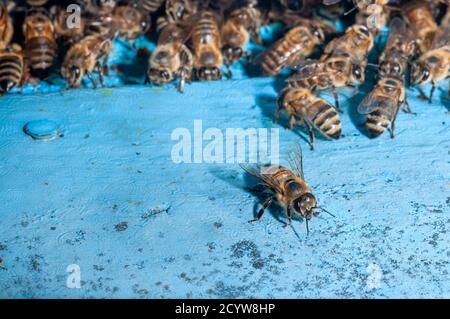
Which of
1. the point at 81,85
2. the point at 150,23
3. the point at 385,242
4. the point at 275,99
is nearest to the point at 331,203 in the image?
the point at 385,242

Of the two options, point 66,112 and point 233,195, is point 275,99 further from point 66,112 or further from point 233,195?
point 66,112

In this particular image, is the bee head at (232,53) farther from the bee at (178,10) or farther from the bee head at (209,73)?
the bee at (178,10)

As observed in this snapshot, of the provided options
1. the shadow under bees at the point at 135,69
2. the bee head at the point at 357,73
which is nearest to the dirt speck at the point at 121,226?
the shadow under bees at the point at 135,69

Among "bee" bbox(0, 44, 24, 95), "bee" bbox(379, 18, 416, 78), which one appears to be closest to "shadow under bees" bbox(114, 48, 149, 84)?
"bee" bbox(0, 44, 24, 95)

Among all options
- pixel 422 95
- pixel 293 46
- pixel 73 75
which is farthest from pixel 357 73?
pixel 73 75

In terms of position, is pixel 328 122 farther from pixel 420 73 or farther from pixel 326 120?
pixel 420 73

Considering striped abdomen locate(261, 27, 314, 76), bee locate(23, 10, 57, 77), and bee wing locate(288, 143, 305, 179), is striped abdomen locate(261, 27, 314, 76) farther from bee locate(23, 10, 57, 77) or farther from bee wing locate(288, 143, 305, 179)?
bee locate(23, 10, 57, 77)
